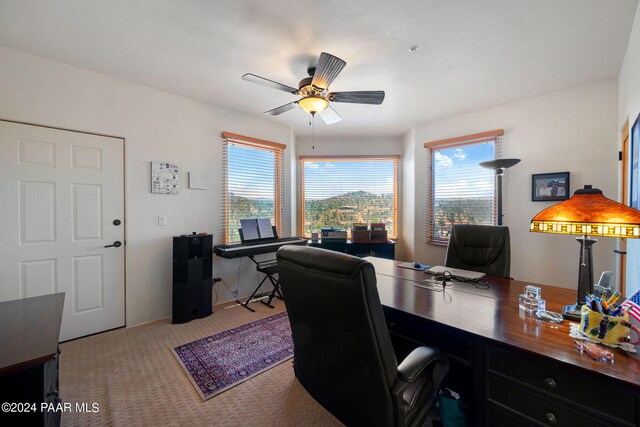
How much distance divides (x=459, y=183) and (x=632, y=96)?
71.4 inches

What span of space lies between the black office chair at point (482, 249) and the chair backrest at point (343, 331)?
5.25ft

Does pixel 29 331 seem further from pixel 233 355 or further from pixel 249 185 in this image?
pixel 249 185

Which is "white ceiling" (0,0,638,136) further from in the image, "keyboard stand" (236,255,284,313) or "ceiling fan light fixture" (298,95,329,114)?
"keyboard stand" (236,255,284,313)

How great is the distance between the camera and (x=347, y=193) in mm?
4477

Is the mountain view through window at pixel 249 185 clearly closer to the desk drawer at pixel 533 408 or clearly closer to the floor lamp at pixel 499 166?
the floor lamp at pixel 499 166

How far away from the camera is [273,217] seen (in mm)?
3957

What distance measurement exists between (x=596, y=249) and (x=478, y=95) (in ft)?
6.61

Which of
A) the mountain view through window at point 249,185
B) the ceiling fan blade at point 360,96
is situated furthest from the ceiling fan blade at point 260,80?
the mountain view through window at point 249,185

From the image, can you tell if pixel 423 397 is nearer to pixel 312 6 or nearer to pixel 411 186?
pixel 312 6

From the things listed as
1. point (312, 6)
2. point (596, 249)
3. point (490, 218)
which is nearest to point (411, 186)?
point (490, 218)

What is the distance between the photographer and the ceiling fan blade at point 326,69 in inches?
67.4

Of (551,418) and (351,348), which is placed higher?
(351,348)

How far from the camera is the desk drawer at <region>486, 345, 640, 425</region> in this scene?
2.58 feet

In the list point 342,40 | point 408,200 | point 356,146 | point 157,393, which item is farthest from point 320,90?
point 408,200
